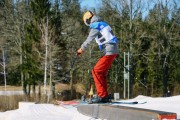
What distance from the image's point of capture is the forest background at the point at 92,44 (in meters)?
47.9

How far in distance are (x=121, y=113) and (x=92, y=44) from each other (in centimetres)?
4333

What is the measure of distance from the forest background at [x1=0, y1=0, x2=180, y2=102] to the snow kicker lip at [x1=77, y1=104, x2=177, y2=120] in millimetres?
36859

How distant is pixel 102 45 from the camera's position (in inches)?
356

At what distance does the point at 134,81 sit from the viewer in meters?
53.0

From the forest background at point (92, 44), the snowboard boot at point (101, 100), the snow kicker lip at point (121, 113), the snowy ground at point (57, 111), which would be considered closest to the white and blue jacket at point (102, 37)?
the snowboard boot at point (101, 100)

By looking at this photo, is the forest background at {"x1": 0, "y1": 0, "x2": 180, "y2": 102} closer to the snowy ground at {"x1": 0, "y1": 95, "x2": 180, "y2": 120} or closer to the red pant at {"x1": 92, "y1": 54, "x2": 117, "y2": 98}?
the snowy ground at {"x1": 0, "y1": 95, "x2": 180, "y2": 120}

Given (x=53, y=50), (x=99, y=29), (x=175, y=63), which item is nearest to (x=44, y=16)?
(x=53, y=50)

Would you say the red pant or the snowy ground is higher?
the red pant

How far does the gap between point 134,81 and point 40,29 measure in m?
14.5

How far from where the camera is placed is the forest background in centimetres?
4791

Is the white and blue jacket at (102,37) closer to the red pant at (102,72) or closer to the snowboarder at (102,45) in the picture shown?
the snowboarder at (102,45)

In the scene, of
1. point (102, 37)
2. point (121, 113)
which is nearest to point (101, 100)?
point (102, 37)

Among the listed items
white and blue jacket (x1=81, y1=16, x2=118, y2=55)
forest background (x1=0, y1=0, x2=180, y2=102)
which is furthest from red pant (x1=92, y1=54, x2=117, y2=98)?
forest background (x1=0, y1=0, x2=180, y2=102)

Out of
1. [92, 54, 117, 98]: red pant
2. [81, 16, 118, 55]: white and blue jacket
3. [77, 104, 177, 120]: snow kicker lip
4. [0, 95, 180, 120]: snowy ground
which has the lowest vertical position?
[0, 95, 180, 120]: snowy ground
